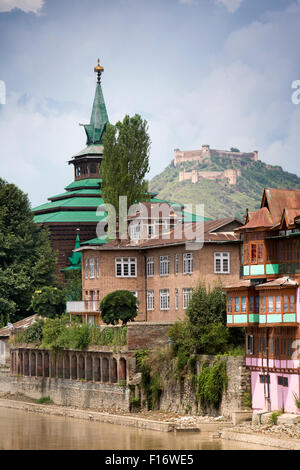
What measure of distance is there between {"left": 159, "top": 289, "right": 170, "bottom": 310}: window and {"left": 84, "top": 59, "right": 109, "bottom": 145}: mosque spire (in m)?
47.8

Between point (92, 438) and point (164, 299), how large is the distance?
21.0 meters

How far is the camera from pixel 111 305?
72875mm

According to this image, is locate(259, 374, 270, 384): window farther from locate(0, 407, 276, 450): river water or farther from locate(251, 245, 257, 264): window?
locate(251, 245, 257, 264): window

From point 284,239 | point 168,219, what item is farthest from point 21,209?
point 284,239

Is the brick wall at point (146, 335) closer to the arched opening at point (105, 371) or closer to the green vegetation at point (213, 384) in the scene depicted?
the arched opening at point (105, 371)

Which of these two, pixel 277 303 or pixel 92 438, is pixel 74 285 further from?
pixel 277 303

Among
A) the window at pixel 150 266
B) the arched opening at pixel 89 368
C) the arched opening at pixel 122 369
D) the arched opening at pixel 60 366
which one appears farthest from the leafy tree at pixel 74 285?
the arched opening at pixel 122 369

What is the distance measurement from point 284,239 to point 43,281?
41.6m

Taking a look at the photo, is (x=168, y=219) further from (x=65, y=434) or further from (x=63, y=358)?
(x=65, y=434)

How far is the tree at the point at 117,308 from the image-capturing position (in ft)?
239

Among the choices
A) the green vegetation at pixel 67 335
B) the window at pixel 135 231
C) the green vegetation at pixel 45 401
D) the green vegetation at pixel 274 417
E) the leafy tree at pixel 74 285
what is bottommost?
the green vegetation at pixel 45 401

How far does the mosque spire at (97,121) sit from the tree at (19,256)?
25888 mm

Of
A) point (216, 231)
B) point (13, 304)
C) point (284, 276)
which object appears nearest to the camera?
point (284, 276)

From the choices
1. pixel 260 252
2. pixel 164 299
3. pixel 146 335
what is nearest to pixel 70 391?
pixel 164 299
